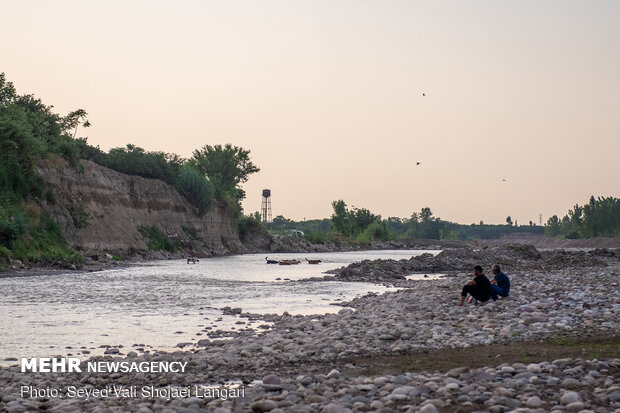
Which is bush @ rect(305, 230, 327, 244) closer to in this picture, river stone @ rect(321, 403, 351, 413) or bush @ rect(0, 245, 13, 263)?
bush @ rect(0, 245, 13, 263)

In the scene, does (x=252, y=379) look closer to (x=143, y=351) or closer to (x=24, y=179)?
(x=143, y=351)

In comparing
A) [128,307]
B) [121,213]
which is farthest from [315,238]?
[128,307]

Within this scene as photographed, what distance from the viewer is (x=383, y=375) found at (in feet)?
30.3

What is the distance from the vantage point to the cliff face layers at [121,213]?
2095 inches

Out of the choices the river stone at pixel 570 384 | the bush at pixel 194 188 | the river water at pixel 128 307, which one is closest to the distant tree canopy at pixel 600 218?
the bush at pixel 194 188

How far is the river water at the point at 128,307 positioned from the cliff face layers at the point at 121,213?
19.9 m

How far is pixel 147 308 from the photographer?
2027cm

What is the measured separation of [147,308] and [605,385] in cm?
1577

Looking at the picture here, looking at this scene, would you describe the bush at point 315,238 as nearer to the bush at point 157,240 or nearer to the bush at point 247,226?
the bush at point 247,226

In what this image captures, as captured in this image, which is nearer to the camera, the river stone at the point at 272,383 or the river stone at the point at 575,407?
the river stone at the point at 575,407

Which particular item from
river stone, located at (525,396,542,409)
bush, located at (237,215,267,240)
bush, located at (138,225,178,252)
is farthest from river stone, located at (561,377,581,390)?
bush, located at (237,215,267,240)

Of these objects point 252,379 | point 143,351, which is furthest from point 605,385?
point 143,351

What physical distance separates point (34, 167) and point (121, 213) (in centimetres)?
1668

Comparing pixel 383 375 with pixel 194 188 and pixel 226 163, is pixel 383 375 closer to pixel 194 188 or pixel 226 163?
pixel 194 188
